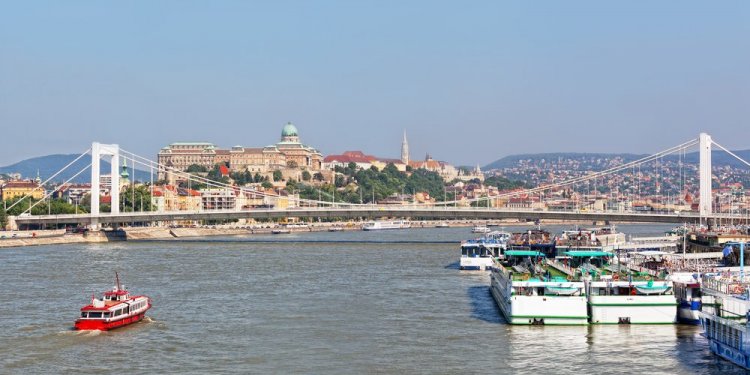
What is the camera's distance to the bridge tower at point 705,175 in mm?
63906

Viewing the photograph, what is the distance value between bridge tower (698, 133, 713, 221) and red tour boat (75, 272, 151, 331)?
140 ft

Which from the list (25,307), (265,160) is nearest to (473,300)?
(25,307)

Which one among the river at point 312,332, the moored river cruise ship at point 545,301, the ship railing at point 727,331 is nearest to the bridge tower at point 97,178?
the river at point 312,332

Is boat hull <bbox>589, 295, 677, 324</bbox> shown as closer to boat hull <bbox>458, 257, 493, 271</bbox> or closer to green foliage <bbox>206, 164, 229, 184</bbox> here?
boat hull <bbox>458, 257, 493, 271</bbox>

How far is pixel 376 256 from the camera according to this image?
53.0m

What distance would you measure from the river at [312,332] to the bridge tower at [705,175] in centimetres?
2626

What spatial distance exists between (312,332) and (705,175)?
44.0 meters

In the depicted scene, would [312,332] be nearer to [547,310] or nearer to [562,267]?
[547,310]

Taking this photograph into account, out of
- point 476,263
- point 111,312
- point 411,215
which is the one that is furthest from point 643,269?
point 411,215

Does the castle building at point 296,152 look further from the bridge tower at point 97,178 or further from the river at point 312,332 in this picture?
the river at point 312,332

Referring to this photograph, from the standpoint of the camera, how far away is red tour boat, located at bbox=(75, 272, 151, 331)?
26.2 metres

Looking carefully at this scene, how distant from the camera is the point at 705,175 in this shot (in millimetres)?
64938

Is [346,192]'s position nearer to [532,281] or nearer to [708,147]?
[708,147]

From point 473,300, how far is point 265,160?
12715 cm
